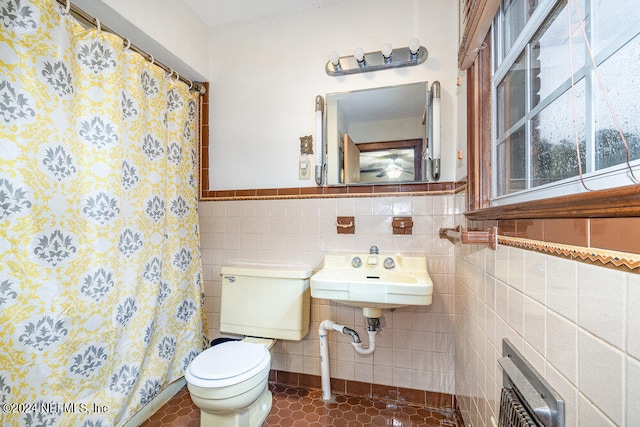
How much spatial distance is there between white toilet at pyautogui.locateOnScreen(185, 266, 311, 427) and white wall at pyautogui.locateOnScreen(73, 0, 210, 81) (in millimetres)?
1341

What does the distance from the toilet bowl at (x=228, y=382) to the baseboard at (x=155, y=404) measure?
403 mm

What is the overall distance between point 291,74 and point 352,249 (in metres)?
1.19

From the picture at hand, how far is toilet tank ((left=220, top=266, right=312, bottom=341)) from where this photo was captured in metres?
1.54

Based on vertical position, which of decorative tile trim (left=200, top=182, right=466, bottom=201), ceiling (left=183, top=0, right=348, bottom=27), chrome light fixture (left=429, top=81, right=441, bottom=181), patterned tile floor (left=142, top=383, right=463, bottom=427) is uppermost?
ceiling (left=183, top=0, right=348, bottom=27)

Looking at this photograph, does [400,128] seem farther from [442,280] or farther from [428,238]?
[442,280]

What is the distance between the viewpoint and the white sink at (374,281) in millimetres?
1154

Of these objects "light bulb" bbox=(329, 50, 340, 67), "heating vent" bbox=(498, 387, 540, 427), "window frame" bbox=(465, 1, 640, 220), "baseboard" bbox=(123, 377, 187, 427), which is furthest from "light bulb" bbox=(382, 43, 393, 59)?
"baseboard" bbox=(123, 377, 187, 427)

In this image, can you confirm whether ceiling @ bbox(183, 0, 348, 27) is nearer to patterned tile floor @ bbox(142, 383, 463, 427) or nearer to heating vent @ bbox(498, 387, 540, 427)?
heating vent @ bbox(498, 387, 540, 427)

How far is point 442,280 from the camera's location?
148 centimetres

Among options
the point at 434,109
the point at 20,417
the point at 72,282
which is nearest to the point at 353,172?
the point at 434,109

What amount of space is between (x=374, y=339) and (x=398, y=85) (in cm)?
146

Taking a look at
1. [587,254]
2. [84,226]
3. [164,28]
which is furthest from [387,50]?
[84,226]

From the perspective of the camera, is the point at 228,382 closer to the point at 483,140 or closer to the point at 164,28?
the point at 483,140

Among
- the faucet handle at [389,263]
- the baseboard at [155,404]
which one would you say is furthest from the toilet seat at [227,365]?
the faucet handle at [389,263]
